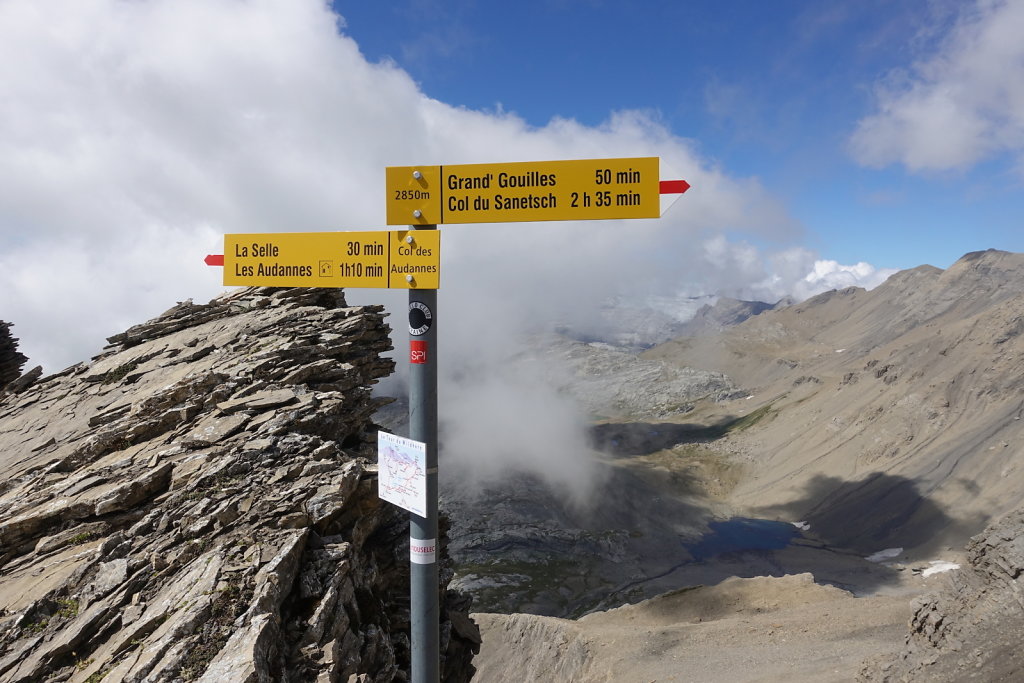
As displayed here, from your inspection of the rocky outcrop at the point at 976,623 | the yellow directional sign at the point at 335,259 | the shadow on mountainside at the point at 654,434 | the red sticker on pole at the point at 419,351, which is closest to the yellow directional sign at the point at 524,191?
the yellow directional sign at the point at 335,259

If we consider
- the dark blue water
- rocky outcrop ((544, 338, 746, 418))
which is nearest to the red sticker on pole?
the dark blue water

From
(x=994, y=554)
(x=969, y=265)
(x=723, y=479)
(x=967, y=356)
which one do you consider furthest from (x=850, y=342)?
(x=994, y=554)

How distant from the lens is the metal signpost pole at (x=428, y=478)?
4328 mm

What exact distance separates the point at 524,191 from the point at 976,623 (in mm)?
18918

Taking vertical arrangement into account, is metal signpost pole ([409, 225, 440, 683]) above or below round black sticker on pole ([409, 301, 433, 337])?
below

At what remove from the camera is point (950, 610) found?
16703mm

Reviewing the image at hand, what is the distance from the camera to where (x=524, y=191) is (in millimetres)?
4219

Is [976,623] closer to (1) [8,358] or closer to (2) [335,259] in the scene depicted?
(2) [335,259]

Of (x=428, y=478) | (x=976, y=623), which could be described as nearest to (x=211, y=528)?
(x=428, y=478)

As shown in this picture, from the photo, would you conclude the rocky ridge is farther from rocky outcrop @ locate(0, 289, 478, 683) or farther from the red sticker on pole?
the red sticker on pole

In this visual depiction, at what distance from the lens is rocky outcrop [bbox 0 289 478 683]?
679 cm

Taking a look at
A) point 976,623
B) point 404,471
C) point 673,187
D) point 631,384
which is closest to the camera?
point 673,187

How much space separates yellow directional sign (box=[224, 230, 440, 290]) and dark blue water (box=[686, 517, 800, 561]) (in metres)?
69.1

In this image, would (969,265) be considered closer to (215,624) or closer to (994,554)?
(994,554)
